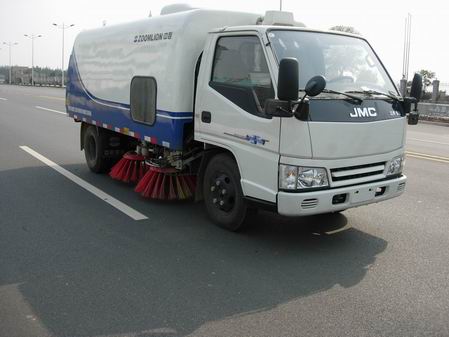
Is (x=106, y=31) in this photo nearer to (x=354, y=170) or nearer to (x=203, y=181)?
(x=203, y=181)

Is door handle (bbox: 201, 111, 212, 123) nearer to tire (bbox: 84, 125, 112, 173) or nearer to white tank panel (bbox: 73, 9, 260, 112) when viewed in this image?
white tank panel (bbox: 73, 9, 260, 112)

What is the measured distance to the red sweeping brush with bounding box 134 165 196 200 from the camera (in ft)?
23.2

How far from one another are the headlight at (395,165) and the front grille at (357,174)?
0.11 meters

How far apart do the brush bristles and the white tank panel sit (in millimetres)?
1060

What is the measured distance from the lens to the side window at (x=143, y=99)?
669cm

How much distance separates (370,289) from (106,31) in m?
5.98

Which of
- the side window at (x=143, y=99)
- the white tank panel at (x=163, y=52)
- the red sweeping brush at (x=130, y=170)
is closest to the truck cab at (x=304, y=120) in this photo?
the white tank panel at (x=163, y=52)

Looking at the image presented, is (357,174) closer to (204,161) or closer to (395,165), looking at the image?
(395,165)

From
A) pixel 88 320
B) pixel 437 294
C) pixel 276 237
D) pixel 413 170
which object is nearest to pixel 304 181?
pixel 276 237

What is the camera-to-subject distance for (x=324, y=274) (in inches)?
183

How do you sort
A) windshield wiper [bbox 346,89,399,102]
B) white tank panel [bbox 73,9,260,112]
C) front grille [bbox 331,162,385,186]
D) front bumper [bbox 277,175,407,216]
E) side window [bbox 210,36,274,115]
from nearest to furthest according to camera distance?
front bumper [bbox 277,175,407,216]
front grille [bbox 331,162,385,186]
side window [bbox 210,36,274,115]
windshield wiper [bbox 346,89,399,102]
white tank panel [bbox 73,9,260,112]

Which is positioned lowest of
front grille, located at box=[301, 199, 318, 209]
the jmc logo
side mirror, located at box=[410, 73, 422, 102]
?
front grille, located at box=[301, 199, 318, 209]

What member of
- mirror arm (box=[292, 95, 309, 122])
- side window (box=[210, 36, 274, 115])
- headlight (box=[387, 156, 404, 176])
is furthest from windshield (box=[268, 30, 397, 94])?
headlight (box=[387, 156, 404, 176])

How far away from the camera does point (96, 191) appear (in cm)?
782
